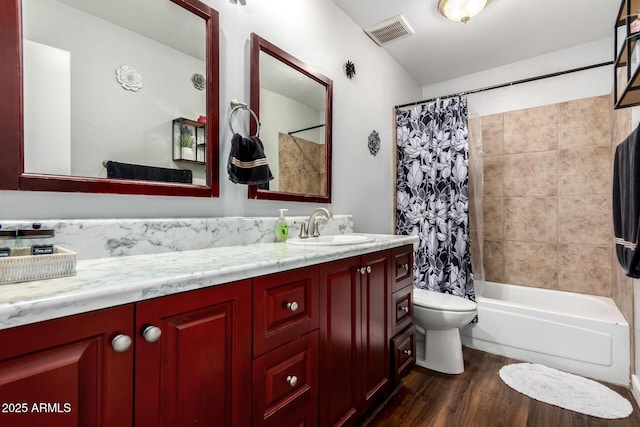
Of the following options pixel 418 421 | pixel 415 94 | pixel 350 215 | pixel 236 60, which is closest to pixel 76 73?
pixel 236 60

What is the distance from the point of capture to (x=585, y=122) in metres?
2.52

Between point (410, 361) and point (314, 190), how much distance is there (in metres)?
1.21

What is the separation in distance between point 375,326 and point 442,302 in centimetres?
80

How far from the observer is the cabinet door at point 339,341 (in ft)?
3.78

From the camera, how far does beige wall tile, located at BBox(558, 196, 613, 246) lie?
7.96ft

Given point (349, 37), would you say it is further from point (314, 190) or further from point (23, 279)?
point (23, 279)

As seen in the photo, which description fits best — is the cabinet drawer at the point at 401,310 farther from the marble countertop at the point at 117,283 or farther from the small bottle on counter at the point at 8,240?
the small bottle on counter at the point at 8,240

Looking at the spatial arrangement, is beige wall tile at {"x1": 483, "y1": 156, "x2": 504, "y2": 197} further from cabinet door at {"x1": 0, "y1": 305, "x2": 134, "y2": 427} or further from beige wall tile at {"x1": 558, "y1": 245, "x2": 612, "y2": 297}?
cabinet door at {"x1": 0, "y1": 305, "x2": 134, "y2": 427}

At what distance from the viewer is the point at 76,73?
3.25 feet

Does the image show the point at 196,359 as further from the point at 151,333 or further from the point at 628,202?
the point at 628,202

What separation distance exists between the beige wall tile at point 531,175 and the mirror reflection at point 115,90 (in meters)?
2.75

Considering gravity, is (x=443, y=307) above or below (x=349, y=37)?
below

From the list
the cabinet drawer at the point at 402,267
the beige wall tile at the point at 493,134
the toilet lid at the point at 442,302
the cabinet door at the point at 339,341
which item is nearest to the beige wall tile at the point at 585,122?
the beige wall tile at the point at 493,134

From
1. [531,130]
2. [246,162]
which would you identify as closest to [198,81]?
[246,162]
